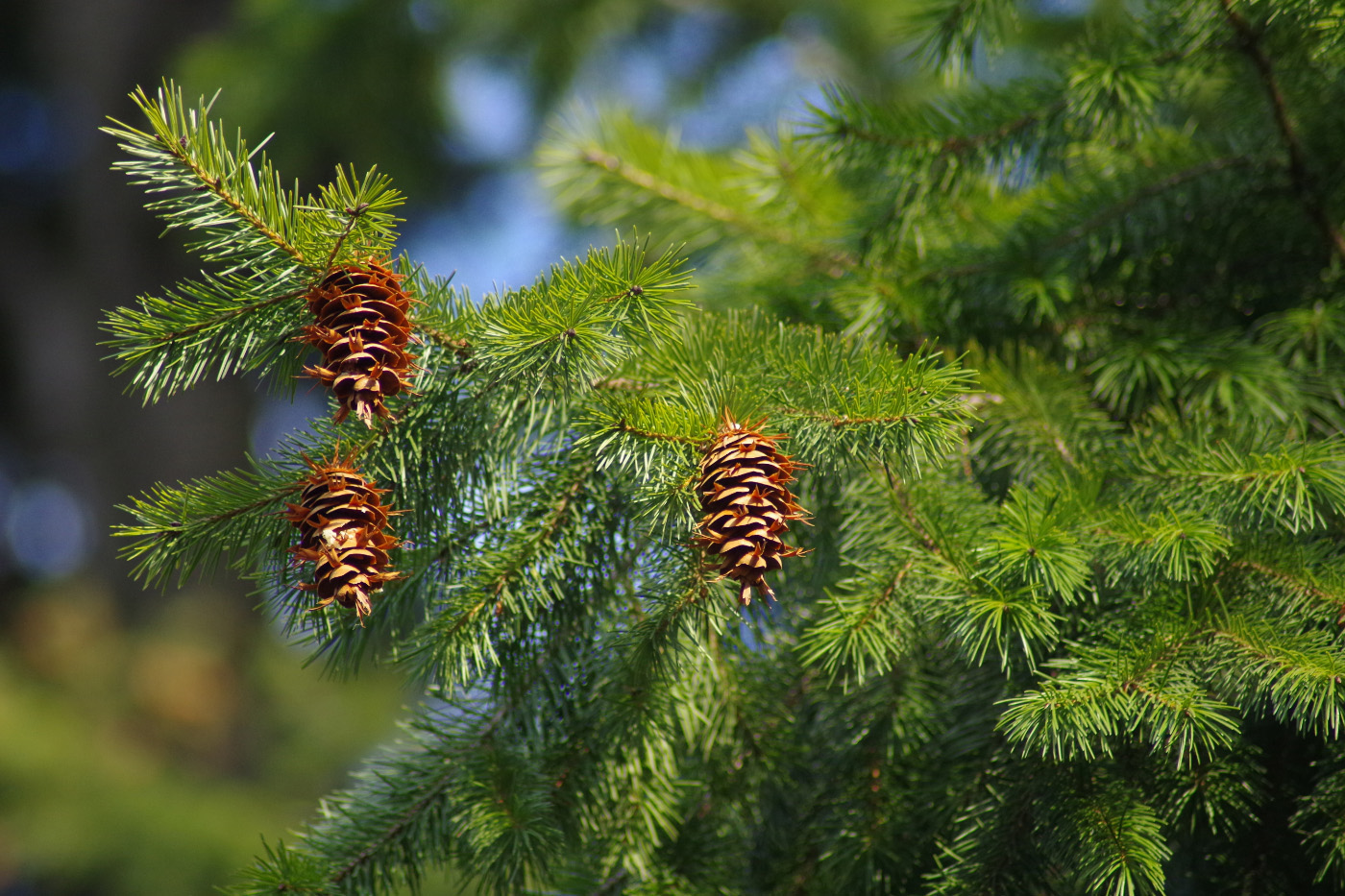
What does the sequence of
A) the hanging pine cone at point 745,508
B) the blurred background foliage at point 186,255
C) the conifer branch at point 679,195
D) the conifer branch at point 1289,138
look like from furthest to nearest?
the blurred background foliage at point 186,255 → the conifer branch at point 679,195 → the conifer branch at point 1289,138 → the hanging pine cone at point 745,508

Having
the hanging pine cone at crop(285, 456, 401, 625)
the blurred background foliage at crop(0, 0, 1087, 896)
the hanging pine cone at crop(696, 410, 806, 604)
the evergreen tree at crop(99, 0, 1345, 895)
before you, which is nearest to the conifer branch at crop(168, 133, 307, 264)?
the evergreen tree at crop(99, 0, 1345, 895)

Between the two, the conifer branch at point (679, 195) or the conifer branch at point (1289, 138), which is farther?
the conifer branch at point (679, 195)

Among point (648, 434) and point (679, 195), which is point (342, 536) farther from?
point (679, 195)

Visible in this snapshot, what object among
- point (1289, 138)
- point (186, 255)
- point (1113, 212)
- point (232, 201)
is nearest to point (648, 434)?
point (232, 201)

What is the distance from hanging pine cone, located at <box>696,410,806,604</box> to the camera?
638 millimetres

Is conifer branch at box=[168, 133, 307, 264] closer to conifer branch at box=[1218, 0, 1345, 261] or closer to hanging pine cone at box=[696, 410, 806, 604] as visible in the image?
hanging pine cone at box=[696, 410, 806, 604]

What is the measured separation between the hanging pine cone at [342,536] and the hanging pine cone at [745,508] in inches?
9.2

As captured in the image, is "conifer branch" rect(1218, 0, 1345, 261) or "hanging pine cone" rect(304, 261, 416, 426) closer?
"hanging pine cone" rect(304, 261, 416, 426)

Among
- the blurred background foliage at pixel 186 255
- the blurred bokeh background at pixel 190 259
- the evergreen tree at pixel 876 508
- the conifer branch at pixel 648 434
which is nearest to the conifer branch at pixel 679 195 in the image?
the evergreen tree at pixel 876 508

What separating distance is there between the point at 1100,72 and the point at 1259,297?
308 mm

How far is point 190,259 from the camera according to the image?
14.5 ft

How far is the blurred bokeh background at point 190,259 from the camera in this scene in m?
3.00

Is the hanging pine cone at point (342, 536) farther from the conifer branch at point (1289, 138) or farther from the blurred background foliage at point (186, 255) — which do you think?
the blurred background foliage at point (186, 255)

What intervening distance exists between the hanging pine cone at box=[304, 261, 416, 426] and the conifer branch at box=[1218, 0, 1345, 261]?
31.5 inches
